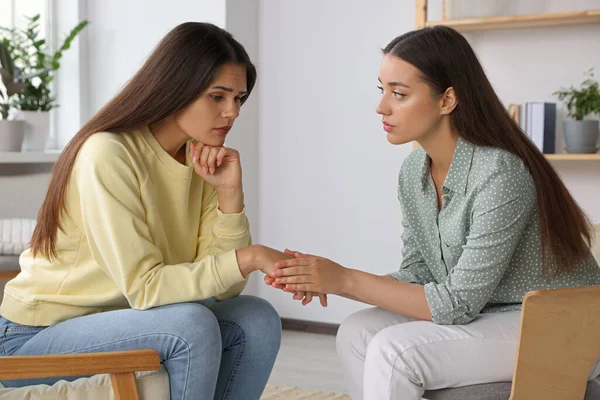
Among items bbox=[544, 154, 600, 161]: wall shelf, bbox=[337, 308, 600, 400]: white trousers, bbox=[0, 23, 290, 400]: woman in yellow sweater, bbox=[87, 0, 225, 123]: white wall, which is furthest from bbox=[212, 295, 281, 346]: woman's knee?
bbox=[87, 0, 225, 123]: white wall

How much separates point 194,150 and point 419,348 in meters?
0.72

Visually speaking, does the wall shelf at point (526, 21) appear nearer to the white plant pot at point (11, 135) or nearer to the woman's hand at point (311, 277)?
the white plant pot at point (11, 135)

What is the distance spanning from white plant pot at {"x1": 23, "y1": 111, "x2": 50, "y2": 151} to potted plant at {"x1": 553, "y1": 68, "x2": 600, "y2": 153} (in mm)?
2152

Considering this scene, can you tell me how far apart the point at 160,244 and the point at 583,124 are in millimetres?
2053

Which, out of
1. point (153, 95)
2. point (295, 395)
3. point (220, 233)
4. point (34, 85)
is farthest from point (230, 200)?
point (34, 85)

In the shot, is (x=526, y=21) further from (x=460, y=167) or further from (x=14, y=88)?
(x=14, y=88)

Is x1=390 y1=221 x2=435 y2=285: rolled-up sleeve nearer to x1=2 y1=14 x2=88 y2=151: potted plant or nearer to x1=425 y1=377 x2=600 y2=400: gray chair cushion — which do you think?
x1=425 y1=377 x2=600 y2=400: gray chair cushion

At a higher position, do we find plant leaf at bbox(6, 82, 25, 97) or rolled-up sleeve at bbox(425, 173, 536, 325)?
plant leaf at bbox(6, 82, 25, 97)

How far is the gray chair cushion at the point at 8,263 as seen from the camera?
2.74 meters

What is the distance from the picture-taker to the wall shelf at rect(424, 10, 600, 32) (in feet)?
10.6

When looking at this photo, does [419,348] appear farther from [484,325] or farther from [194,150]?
[194,150]

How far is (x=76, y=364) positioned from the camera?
5.05 feet

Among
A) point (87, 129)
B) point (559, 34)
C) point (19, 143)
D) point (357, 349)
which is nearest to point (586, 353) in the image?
point (357, 349)

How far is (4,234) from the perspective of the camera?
9.05 ft
